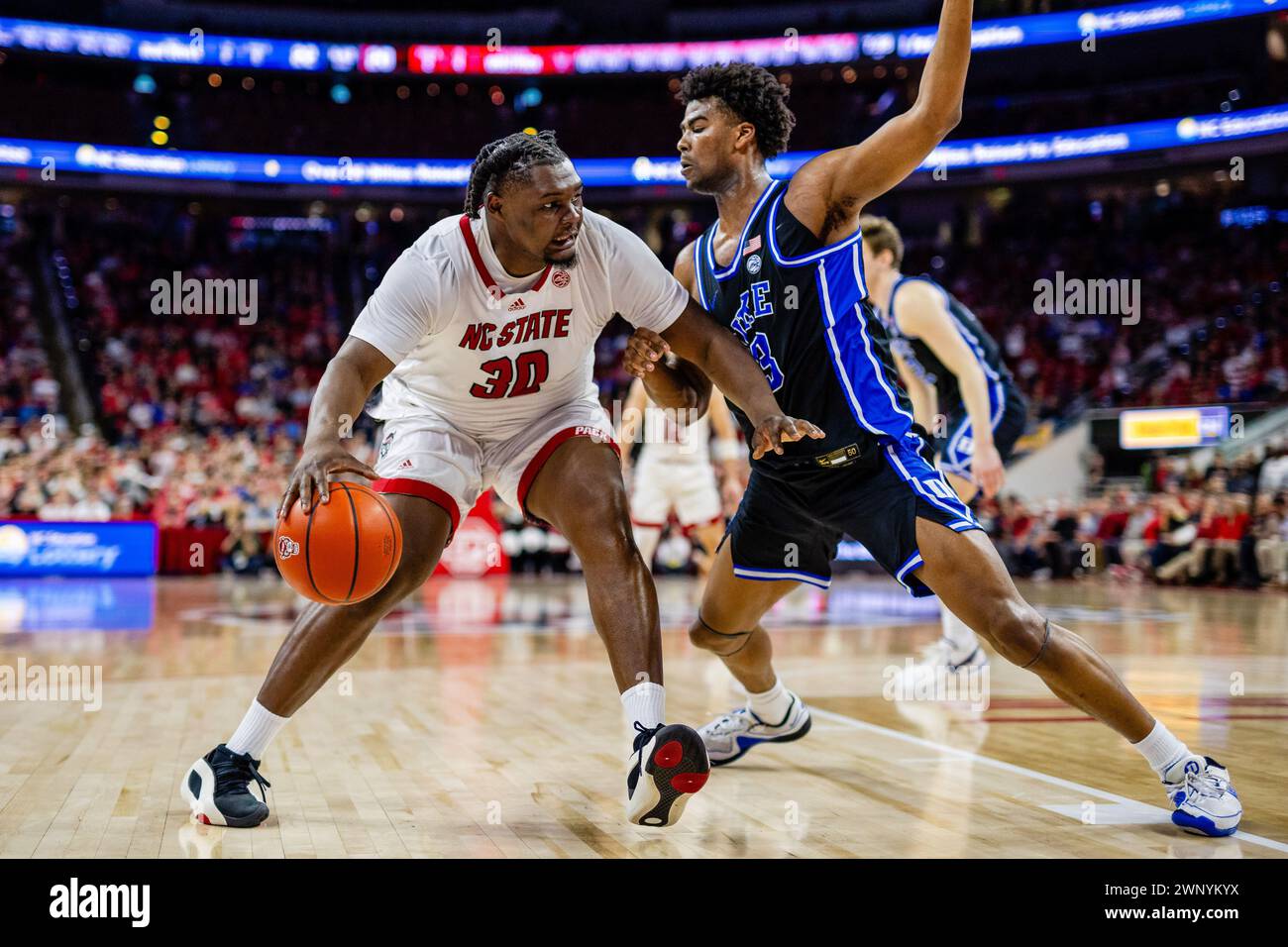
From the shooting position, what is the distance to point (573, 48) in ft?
88.9

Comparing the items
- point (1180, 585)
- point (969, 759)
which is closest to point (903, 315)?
point (969, 759)

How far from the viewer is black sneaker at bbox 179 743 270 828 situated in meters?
3.50

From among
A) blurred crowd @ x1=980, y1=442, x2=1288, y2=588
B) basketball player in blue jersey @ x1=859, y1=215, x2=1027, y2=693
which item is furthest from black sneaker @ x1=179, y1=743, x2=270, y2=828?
blurred crowd @ x1=980, y1=442, x2=1288, y2=588

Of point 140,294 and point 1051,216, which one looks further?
point 1051,216

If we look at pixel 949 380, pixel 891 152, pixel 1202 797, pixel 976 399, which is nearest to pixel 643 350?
pixel 891 152

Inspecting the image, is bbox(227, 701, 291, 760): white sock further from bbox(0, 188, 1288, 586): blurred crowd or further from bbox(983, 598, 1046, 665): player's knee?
bbox(0, 188, 1288, 586): blurred crowd

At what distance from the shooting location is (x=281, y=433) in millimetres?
21547

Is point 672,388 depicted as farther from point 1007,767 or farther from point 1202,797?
point 1202,797

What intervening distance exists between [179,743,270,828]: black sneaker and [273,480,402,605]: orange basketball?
660 millimetres

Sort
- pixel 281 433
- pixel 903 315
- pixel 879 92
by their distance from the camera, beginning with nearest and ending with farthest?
1. pixel 903 315
2. pixel 281 433
3. pixel 879 92

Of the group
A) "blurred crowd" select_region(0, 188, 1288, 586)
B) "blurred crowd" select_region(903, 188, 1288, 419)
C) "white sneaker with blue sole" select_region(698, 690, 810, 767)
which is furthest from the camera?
"blurred crowd" select_region(903, 188, 1288, 419)

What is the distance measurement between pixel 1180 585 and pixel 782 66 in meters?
15.2

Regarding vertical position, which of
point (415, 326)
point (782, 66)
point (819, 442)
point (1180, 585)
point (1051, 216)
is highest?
point (782, 66)
